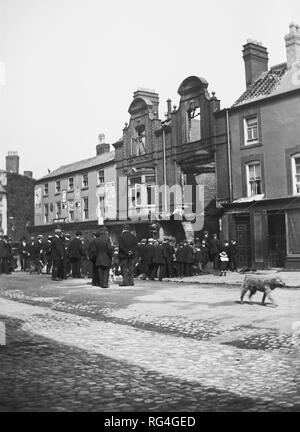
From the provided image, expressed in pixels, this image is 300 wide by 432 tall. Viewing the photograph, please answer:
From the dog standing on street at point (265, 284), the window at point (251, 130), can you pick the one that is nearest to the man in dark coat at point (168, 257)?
the window at point (251, 130)

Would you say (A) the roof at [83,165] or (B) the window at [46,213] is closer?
(A) the roof at [83,165]

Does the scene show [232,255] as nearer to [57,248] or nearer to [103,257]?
[57,248]

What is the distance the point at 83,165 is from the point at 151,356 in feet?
116

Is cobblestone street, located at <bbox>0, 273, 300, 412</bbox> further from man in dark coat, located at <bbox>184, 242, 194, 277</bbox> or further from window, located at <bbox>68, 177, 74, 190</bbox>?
window, located at <bbox>68, 177, 74, 190</bbox>

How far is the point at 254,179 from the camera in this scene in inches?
965

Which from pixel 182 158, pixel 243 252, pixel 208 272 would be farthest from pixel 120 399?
pixel 182 158

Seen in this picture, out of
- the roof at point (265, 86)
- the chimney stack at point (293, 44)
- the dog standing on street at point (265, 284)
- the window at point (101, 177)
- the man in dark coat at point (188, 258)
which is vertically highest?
the chimney stack at point (293, 44)

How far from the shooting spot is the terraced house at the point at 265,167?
22.7 metres

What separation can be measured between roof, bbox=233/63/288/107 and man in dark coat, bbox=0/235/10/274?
1396 centimetres

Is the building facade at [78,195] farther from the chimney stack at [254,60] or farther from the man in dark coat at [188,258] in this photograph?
the man in dark coat at [188,258]

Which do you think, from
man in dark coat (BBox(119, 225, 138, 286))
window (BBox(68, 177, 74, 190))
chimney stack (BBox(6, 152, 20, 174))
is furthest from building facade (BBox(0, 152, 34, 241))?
man in dark coat (BBox(119, 225, 138, 286))

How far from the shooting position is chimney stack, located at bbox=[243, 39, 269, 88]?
27.2 meters

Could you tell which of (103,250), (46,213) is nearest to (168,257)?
(103,250)

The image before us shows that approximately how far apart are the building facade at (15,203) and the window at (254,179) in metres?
26.7
